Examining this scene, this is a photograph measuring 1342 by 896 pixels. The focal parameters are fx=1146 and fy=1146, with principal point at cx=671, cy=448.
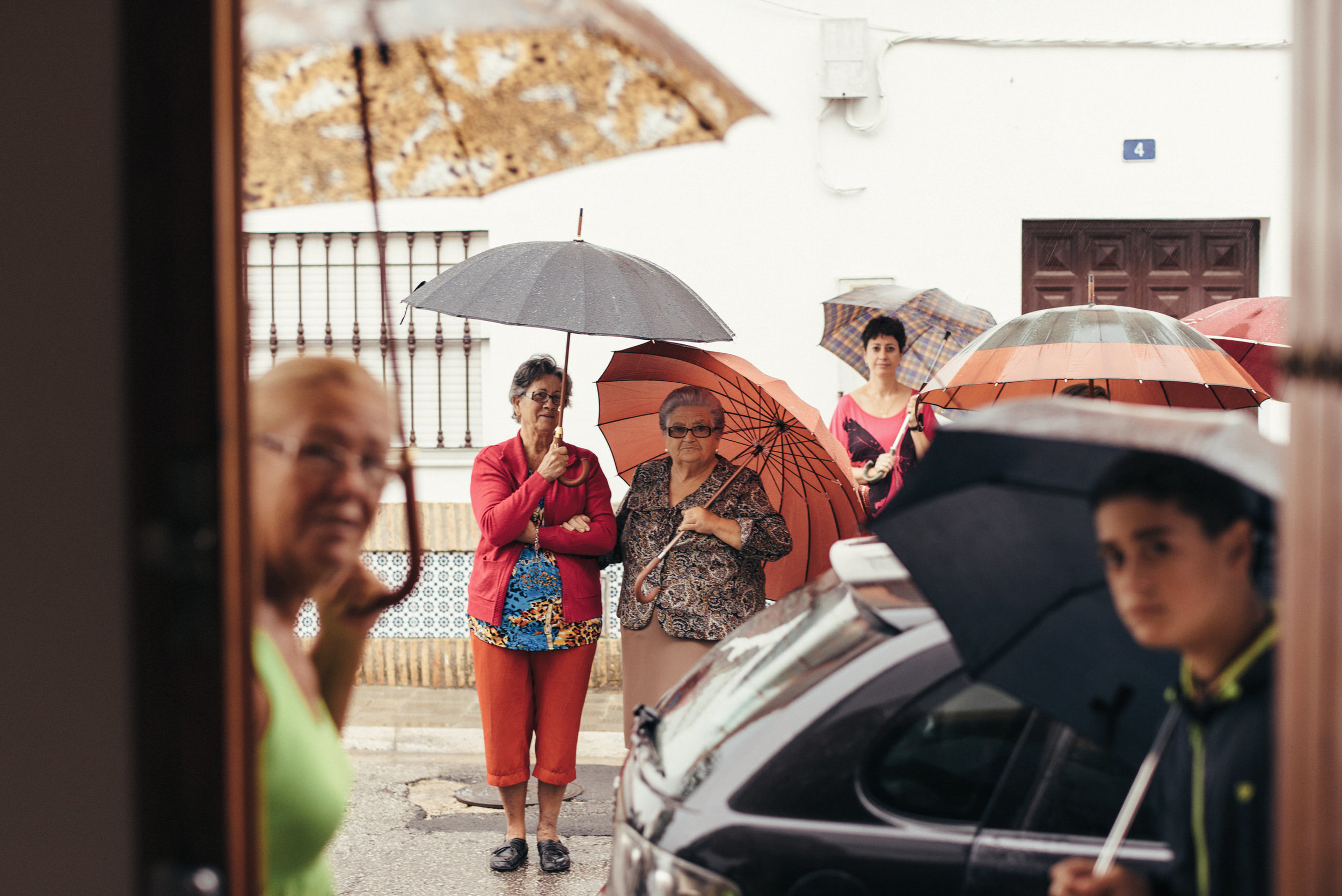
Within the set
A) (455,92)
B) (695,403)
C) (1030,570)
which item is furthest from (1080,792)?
(695,403)

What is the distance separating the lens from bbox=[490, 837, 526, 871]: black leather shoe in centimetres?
446

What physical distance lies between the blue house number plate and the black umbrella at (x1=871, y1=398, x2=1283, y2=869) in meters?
5.97

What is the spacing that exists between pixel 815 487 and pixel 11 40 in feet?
11.8

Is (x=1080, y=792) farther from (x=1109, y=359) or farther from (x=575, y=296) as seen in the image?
(x=575, y=296)

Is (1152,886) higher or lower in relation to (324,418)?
lower

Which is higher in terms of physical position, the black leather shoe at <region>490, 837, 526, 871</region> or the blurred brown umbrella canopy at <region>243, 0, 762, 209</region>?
the blurred brown umbrella canopy at <region>243, 0, 762, 209</region>

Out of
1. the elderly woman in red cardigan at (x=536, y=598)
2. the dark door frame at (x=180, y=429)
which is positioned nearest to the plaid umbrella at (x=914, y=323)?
the elderly woman in red cardigan at (x=536, y=598)

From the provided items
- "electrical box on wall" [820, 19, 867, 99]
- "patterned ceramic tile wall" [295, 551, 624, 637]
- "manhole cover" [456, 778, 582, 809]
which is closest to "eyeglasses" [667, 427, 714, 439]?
"manhole cover" [456, 778, 582, 809]

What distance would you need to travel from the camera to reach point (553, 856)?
14.6 feet

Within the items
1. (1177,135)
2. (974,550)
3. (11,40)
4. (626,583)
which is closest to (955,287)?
(1177,135)

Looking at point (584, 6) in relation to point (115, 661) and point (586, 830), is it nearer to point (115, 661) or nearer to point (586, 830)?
point (115, 661)

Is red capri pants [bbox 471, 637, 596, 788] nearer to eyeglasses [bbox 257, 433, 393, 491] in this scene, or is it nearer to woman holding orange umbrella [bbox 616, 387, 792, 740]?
woman holding orange umbrella [bbox 616, 387, 792, 740]

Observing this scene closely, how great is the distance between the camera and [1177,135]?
23.2ft

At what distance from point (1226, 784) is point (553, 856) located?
3.50 m
